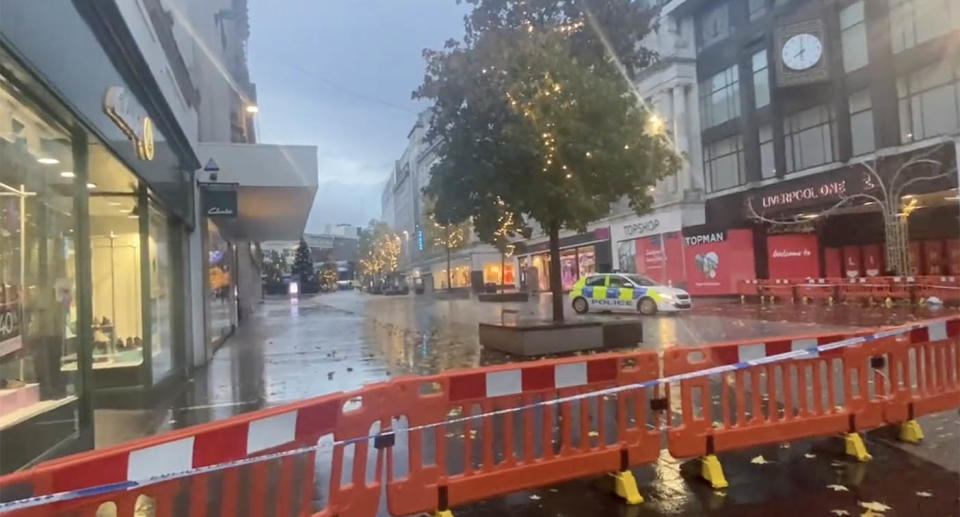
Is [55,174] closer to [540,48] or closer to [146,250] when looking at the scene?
[146,250]

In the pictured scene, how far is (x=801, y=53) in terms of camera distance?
3109 cm

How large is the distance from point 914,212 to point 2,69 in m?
32.2

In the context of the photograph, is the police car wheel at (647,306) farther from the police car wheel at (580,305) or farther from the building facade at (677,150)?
the building facade at (677,150)

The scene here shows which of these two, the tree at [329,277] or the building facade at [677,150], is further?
the tree at [329,277]

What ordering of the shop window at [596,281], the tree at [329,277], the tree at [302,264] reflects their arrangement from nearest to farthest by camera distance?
the shop window at [596,281] < the tree at [302,264] < the tree at [329,277]

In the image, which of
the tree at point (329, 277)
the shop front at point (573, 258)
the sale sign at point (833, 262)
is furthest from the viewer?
the tree at point (329, 277)

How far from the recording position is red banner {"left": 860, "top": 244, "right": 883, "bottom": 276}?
97.9ft

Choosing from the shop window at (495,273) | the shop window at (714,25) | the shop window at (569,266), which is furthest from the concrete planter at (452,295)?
the shop window at (714,25)

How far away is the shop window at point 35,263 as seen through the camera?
5355 mm

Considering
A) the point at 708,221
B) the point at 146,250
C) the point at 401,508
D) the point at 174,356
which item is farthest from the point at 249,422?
the point at 708,221

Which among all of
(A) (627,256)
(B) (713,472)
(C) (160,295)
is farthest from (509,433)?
(A) (627,256)

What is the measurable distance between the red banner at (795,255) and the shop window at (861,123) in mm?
4992

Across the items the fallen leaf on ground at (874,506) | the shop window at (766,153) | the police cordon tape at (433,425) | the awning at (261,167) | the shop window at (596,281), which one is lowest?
the fallen leaf on ground at (874,506)

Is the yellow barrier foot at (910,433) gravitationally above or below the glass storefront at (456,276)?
below
